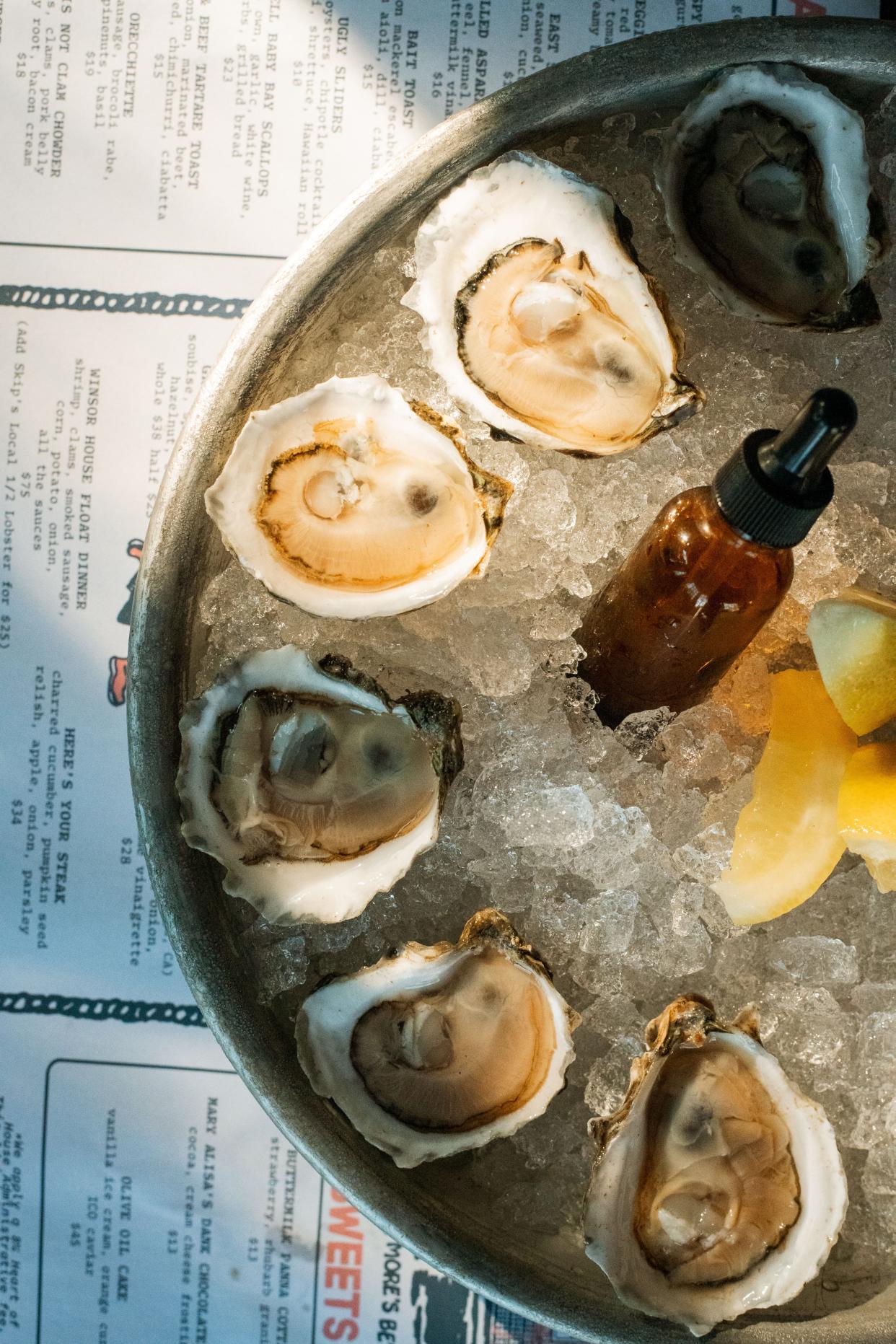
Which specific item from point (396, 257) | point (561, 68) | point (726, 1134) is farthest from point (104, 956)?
point (561, 68)

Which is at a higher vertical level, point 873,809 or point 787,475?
point 787,475

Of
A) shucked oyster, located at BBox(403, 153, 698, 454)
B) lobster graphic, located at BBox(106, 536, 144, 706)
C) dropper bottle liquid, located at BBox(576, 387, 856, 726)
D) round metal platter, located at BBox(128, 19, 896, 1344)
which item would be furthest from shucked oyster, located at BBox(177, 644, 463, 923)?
lobster graphic, located at BBox(106, 536, 144, 706)

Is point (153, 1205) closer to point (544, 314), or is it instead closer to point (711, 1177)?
point (711, 1177)

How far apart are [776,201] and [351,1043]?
841 mm

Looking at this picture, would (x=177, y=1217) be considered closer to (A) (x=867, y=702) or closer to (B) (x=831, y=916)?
(B) (x=831, y=916)

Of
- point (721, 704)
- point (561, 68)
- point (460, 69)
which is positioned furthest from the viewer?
point (460, 69)

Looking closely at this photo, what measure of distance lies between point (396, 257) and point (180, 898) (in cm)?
60

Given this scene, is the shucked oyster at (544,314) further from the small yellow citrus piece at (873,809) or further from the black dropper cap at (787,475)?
the small yellow citrus piece at (873,809)

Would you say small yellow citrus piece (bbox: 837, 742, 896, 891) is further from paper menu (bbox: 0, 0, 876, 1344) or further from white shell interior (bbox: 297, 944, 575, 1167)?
paper menu (bbox: 0, 0, 876, 1344)

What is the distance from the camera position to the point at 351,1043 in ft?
2.87

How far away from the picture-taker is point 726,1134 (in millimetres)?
863

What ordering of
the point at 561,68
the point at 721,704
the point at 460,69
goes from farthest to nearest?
the point at 460,69 → the point at 721,704 → the point at 561,68

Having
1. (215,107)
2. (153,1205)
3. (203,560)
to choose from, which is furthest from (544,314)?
(153,1205)

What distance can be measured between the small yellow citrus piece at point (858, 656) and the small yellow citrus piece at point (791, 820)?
28 millimetres
